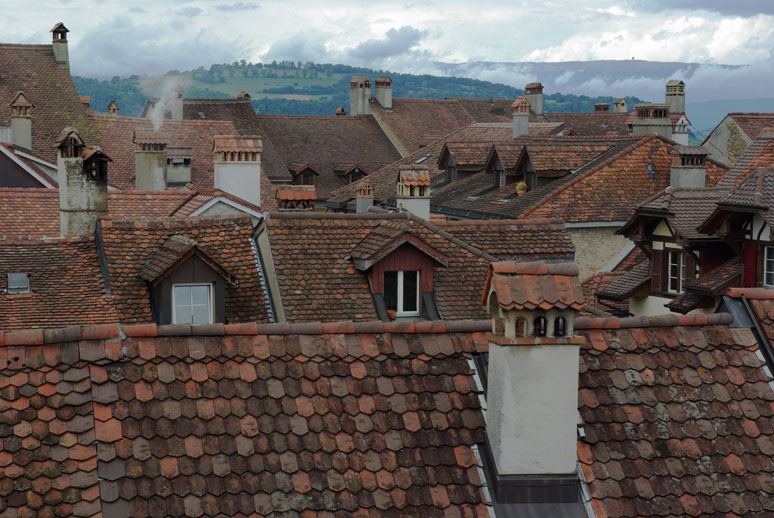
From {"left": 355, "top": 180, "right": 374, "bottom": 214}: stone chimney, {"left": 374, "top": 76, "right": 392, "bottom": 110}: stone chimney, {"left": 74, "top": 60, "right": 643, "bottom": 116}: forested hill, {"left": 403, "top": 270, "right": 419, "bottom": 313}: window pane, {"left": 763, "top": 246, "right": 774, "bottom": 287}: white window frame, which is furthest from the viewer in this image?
{"left": 74, "top": 60, "right": 643, "bottom": 116}: forested hill

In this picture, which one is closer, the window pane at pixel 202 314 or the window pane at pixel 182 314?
the window pane at pixel 182 314

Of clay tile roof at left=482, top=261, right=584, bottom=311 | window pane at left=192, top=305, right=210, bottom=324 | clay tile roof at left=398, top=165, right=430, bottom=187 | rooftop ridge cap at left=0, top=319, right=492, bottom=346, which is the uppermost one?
clay tile roof at left=482, top=261, right=584, bottom=311

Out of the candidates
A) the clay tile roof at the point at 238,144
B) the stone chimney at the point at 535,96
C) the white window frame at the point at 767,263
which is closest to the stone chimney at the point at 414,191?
the clay tile roof at the point at 238,144

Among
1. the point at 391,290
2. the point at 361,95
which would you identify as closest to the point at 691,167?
the point at 391,290

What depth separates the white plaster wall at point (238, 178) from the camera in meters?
31.7

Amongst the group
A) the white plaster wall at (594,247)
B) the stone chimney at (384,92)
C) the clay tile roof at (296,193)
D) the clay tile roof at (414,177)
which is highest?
the stone chimney at (384,92)

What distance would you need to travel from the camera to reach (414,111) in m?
83.4

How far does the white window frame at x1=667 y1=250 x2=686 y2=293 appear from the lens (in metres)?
29.6

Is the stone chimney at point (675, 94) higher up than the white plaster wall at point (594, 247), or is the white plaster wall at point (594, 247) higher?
the stone chimney at point (675, 94)

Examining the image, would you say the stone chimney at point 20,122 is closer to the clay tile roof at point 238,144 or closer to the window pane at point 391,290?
the clay tile roof at point 238,144

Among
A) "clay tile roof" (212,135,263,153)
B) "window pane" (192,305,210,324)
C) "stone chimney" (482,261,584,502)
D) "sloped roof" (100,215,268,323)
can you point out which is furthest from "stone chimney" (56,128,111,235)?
"stone chimney" (482,261,584,502)

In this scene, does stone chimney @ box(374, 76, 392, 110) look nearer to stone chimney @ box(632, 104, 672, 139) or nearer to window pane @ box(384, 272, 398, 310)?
stone chimney @ box(632, 104, 672, 139)

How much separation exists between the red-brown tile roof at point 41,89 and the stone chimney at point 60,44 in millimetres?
262

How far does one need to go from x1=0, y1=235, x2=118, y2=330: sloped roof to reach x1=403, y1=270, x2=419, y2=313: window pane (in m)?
5.75
